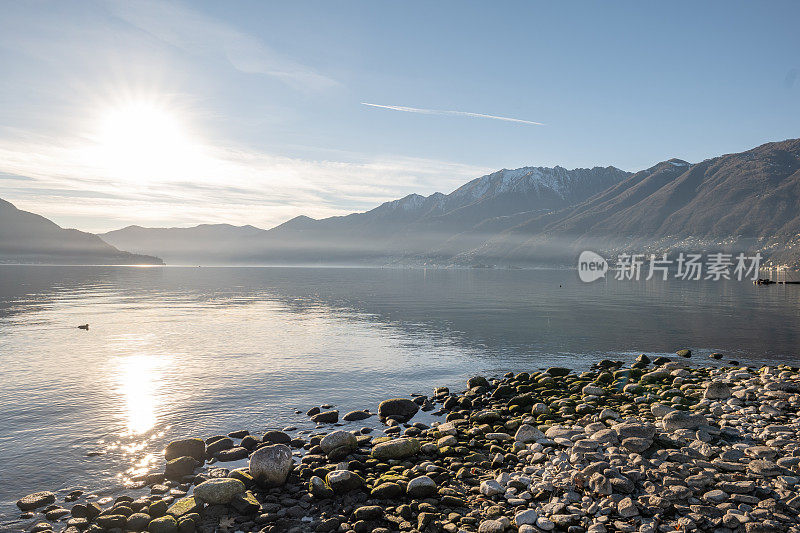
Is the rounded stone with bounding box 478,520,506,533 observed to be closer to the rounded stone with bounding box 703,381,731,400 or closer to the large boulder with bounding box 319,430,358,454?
the large boulder with bounding box 319,430,358,454

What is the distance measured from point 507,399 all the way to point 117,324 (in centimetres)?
5760

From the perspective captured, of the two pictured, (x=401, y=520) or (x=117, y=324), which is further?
(x=117, y=324)

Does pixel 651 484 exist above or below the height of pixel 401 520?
above

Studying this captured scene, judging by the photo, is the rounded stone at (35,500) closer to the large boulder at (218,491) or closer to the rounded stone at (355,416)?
the large boulder at (218,491)

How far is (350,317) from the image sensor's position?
74625mm

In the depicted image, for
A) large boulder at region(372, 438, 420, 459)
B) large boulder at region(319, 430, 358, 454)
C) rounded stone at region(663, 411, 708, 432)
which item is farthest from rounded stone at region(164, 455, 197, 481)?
rounded stone at region(663, 411, 708, 432)

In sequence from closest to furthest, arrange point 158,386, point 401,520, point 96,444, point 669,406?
point 401,520 < point 96,444 < point 669,406 < point 158,386

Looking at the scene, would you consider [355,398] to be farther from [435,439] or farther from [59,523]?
[59,523]

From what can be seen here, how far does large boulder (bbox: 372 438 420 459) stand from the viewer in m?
20.3

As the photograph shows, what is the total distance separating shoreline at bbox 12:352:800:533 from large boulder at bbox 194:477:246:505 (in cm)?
4

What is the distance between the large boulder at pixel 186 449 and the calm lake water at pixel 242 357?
0.60 m

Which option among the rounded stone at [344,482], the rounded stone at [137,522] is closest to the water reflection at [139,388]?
the rounded stone at [137,522]

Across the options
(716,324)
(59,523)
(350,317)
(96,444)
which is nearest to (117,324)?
(350,317)

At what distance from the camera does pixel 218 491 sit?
1675 cm
